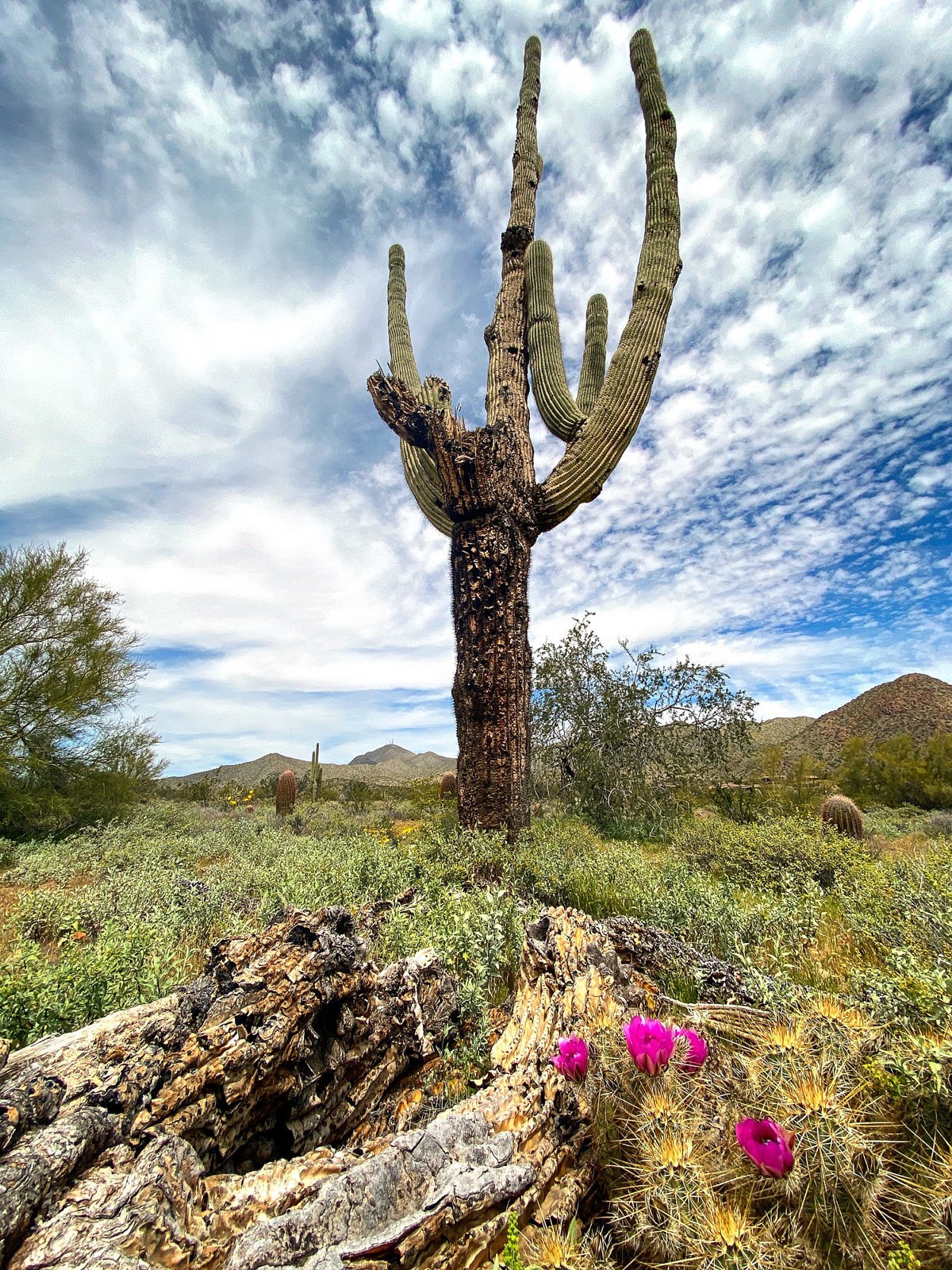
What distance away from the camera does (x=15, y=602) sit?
1198cm

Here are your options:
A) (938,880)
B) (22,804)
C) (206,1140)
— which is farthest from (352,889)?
(22,804)

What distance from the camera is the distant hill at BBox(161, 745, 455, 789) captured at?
44091 mm

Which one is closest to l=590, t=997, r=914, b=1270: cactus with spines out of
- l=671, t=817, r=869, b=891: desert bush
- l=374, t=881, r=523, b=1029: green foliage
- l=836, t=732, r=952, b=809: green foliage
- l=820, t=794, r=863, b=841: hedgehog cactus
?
l=374, t=881, r=523, b=1029: green foliage

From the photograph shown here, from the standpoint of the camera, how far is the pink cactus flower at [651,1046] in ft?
4.49

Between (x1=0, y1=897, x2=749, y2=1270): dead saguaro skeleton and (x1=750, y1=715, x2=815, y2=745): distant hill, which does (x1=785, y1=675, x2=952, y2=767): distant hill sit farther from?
(x1=0, y1=897, x2=749, y2=1270): dead saguaro skeleton

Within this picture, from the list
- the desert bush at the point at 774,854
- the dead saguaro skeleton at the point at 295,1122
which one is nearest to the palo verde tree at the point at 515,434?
the desert bush at the point at 774,854

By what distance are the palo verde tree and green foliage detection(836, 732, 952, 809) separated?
14.5 metres

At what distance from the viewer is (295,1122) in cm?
172

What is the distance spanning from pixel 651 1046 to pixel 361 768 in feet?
239

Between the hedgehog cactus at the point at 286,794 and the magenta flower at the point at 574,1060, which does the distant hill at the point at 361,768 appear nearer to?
the hedgehog cactus at the point at 286,794

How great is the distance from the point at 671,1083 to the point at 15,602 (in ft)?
49.6

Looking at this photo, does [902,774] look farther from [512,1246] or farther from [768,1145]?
[512,1246]

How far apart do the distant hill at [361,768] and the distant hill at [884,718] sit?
22.0m

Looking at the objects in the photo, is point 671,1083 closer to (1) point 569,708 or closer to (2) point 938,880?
(2) point 938,880
